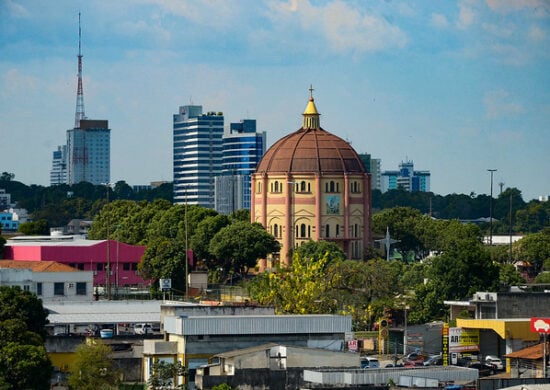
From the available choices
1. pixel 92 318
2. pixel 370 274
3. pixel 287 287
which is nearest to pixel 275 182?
pixel 370 274

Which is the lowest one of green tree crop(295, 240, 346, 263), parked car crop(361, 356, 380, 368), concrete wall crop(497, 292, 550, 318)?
parked car crop(361, 356, 380, 368)

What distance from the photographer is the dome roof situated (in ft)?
518

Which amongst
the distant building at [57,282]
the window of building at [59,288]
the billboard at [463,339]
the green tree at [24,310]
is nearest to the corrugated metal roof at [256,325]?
the green tree at [24,310]

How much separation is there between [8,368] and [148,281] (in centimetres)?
6344

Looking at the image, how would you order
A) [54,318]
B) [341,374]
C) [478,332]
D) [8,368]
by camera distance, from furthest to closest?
1. [54,318]
2. [478,332]
3. [8,368]
4. [341,374]

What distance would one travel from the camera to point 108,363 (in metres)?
66.8

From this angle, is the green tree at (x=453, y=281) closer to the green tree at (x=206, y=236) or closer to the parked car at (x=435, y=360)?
the parked car at (x=435, y=360)

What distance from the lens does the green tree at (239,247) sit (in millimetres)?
140500

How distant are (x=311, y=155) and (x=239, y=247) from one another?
1984cm

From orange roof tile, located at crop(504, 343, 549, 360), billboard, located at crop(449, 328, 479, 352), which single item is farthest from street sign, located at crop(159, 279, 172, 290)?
orange roof tile, located at crop(504, 343, 549, 360)

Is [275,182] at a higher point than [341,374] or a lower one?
higher

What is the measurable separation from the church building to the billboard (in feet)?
249

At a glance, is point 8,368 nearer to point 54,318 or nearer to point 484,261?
point 54,318

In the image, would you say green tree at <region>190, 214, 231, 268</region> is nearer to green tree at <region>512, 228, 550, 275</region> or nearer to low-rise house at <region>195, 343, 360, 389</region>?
green tree at <region>512, 228, 550, 275</region>
